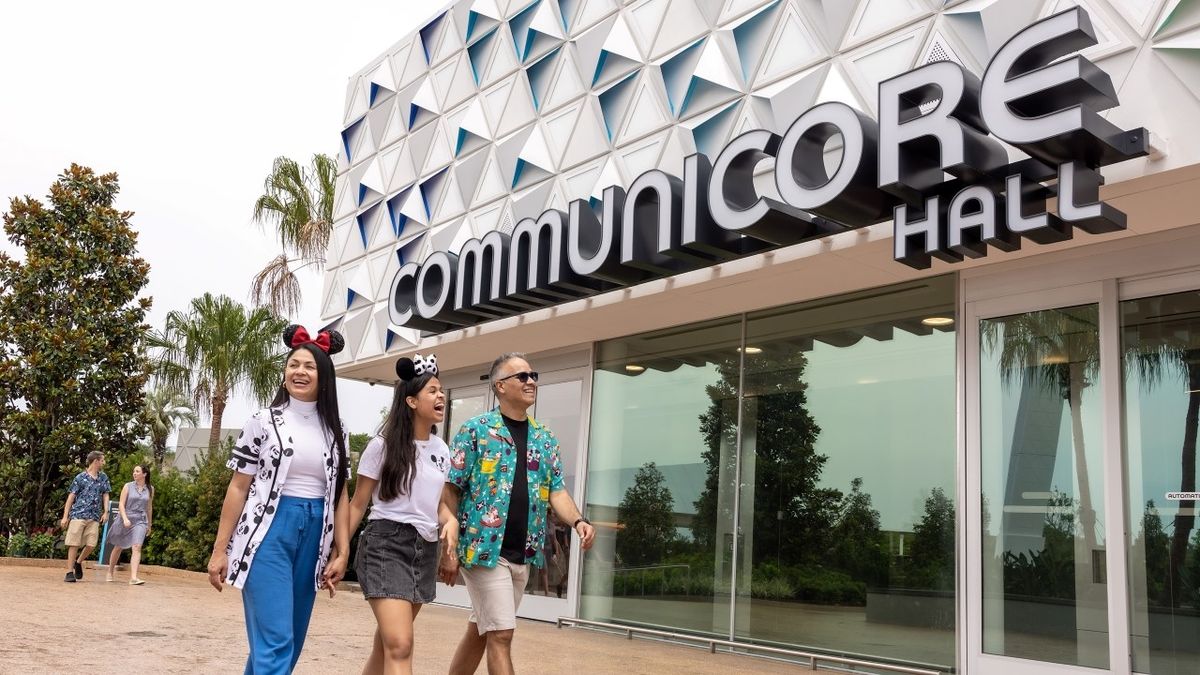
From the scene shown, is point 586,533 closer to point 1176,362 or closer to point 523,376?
point 523,376

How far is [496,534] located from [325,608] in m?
8.52

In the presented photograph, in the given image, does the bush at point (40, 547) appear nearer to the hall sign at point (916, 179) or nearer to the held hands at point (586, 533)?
the hall sign at point (916, 179)

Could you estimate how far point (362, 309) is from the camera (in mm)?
14805

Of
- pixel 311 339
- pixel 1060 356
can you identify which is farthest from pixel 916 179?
pixel 311 339

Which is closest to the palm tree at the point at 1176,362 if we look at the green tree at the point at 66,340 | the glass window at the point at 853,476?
the glass window at the point at 853,476

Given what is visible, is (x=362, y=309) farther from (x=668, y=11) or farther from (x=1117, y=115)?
(x=1117, y=115)

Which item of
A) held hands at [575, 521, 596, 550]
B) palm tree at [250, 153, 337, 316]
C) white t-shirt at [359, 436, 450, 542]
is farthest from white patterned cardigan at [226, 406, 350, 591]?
palm tree at [250, 153, 337, 316]

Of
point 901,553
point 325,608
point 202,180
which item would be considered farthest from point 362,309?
point 202,180

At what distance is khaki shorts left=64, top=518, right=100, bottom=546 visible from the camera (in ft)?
47.0

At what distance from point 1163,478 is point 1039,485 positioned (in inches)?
35.1

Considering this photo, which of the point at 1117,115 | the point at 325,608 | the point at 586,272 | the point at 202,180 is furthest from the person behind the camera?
the point at 202,180

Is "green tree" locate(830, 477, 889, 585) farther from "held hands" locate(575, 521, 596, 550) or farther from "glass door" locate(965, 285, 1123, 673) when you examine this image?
"held hands" locate(575, 521, 596, 550)

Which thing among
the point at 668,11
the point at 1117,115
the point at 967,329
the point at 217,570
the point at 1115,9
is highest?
the point at 668,11

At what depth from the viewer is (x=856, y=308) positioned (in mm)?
9328
